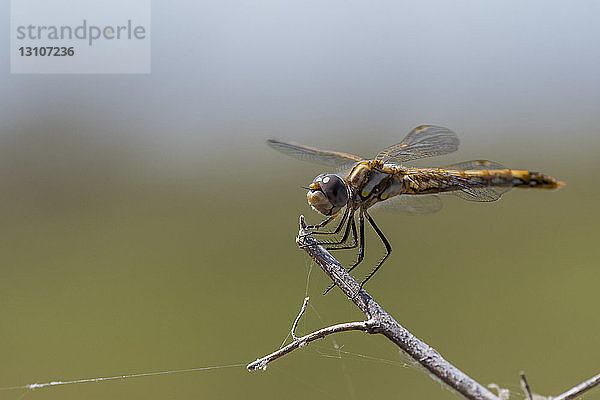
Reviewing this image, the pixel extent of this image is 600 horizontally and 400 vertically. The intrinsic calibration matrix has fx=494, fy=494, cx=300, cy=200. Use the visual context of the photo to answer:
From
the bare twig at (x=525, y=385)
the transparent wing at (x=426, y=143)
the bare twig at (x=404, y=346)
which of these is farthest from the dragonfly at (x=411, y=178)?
the bare twig at (x=525, y=385)

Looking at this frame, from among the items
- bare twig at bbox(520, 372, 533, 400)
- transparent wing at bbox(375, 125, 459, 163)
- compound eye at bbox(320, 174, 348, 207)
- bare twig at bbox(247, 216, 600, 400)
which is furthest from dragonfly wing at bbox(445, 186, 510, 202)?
bare twig at bbox(520, 372, 533, 400)

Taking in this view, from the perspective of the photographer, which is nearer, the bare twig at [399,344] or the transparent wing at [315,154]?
the bare twig at [399,344]

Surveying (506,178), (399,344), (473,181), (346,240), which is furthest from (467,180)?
(399,344)

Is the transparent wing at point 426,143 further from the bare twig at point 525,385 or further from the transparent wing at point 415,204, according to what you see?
the bare twig at point 525,385

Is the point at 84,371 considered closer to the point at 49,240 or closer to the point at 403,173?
the point at 403,173

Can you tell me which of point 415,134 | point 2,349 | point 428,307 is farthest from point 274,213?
point 415,134

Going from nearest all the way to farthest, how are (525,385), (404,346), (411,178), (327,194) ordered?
(525,385), (404,346), (327,194), (411,178)

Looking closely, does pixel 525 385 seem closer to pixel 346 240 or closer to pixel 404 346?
pixel 404 346
